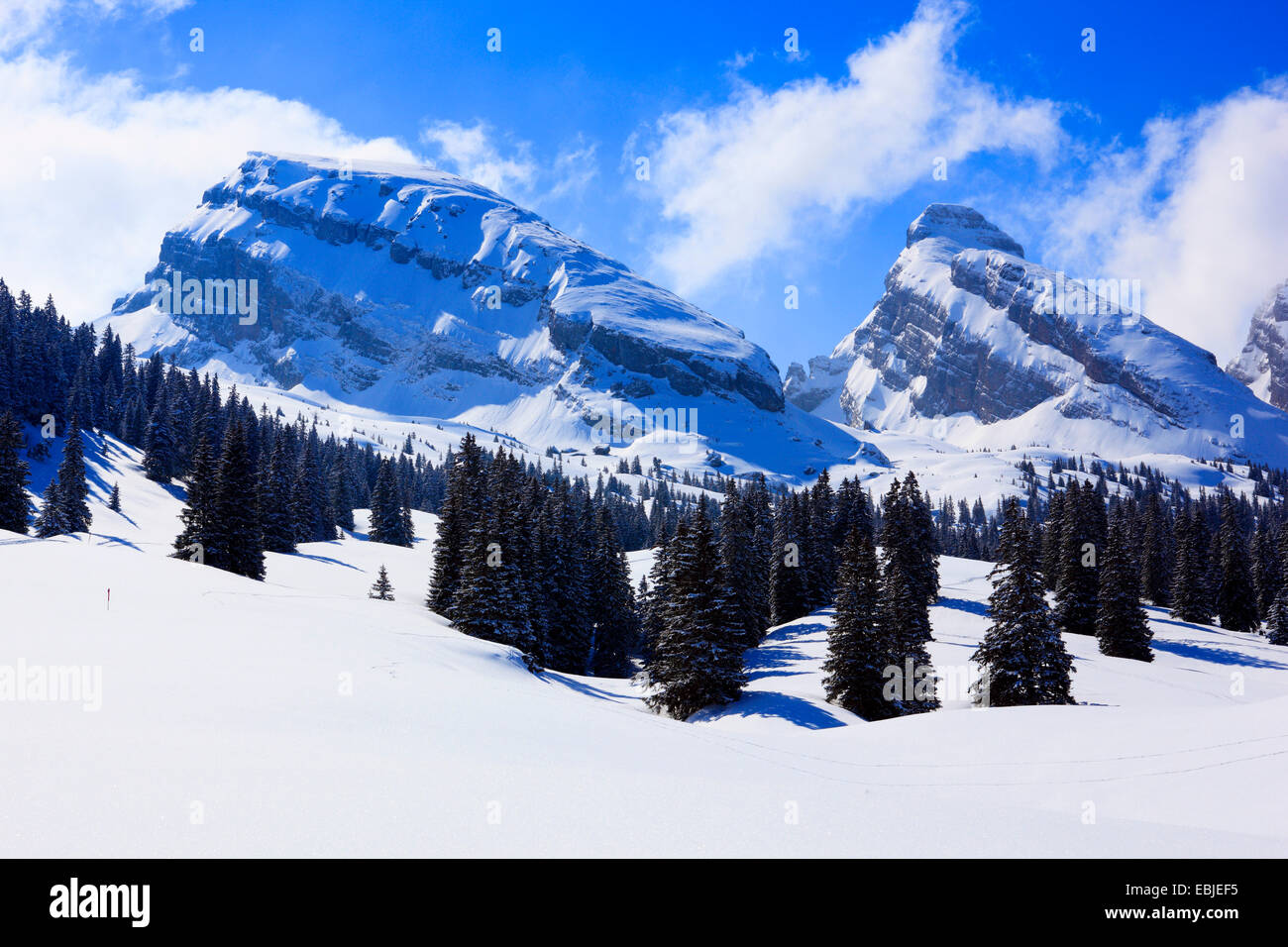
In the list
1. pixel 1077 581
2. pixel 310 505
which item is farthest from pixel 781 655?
pixel 310 505

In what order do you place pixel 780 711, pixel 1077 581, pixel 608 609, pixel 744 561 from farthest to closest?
1. pixel 1077 581
2. pixel 608 609
3. pixel 744 561
4. pixel 780 711

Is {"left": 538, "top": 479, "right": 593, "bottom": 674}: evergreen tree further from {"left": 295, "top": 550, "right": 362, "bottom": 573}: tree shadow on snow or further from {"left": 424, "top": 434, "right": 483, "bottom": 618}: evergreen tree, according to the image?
{"left": 295, "top": 550, "right": 362, "bottom": 573}: tree shadow on snow

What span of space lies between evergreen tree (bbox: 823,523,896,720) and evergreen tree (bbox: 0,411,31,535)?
5836cm

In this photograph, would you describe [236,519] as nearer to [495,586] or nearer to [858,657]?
[495,586]

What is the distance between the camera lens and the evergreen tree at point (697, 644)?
30703 mm

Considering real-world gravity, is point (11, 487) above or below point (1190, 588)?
above

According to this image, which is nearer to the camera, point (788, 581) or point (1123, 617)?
point (1123, 617)

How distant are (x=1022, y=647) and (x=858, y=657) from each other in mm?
7585

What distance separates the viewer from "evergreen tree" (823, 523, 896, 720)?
33.4 meters

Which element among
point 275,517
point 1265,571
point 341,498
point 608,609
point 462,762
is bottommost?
point 462,762

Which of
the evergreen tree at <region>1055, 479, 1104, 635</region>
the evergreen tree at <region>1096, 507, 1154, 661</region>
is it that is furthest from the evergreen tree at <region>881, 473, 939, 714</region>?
the evergreen tree at <region>1055, 479, 1104, 635</region>

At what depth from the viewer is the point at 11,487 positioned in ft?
163

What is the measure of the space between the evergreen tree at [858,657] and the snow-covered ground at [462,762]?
11.1 metres
